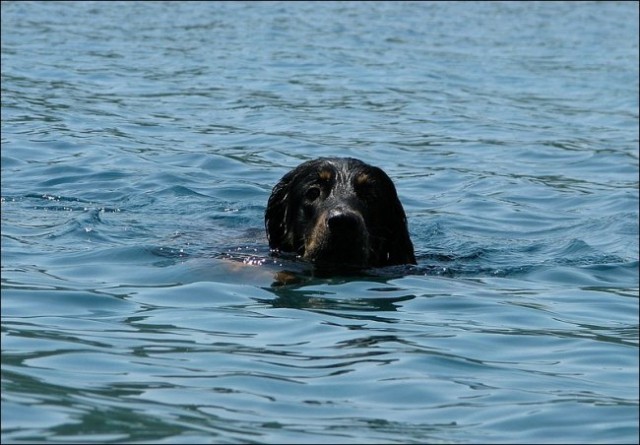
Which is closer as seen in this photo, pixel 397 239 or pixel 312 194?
pixel 312 194

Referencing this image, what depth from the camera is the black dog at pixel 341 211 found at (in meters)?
8.69

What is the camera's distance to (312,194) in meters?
9.15

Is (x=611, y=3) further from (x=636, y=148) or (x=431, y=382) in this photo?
(x=431, y=382)

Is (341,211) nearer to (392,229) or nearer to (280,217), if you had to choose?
(392,229)

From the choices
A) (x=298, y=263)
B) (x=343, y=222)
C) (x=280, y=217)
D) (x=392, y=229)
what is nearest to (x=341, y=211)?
(x=343, y=222)

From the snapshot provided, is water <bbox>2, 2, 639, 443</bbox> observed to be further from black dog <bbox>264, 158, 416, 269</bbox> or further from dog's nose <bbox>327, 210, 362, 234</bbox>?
dog's nose <bbox>327, 210, 362, 234</bbox>

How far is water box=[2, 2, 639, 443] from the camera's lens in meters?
5.38

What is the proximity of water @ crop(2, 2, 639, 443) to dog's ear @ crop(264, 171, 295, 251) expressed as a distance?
0.50 ft

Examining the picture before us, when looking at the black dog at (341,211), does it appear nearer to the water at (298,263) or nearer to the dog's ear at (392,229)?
the dog's ear at (392,229)

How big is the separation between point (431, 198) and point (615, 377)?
6595 mm

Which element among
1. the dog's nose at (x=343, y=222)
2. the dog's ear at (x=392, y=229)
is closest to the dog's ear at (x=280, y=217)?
the dog's ear at (x=392, y=229)

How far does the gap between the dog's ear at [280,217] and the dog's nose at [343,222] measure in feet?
2.53

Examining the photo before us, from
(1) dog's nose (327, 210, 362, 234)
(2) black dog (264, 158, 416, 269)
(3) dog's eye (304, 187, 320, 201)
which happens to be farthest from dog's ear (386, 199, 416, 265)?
(1) dog's nose (327, 210, 362, 234)

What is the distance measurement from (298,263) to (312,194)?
53 centimetres
